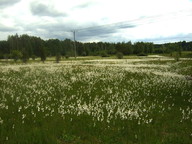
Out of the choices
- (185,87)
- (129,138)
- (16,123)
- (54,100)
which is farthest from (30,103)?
(185,87)

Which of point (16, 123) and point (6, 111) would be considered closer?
point (16, 123)

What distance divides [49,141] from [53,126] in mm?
1287

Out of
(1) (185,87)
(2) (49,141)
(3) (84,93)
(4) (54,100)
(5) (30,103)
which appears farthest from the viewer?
(1) (185,87)

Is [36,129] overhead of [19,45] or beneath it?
beneath

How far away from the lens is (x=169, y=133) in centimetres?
845

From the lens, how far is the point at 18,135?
7672 millimetres

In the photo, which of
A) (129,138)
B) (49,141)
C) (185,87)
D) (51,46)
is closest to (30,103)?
(49,141)

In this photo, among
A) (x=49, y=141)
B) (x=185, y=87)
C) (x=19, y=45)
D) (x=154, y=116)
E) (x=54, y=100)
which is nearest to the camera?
(x=49, y=141)

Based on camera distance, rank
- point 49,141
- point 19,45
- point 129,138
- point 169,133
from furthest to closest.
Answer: point 19,45 → point 169,133 → point 129,138 → point 49,141

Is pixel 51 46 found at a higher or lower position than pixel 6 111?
higher

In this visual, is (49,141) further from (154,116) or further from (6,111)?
(154,116)

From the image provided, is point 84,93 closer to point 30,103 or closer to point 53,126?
point 30,103

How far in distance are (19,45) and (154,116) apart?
165492 millimetres

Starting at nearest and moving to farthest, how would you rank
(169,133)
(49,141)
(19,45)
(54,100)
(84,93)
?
1. (49,141)
2. (169,133)
3. (54,100)
4. (84,93)
5. (19,45)
